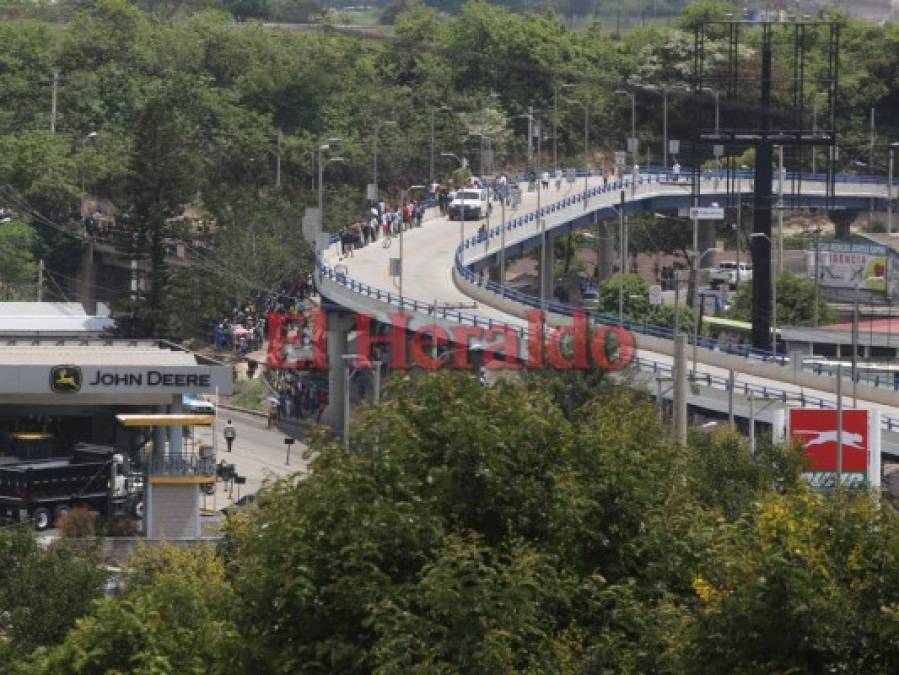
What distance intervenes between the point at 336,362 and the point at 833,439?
38650 mm

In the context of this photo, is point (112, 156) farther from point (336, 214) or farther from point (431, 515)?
point (431, 515)

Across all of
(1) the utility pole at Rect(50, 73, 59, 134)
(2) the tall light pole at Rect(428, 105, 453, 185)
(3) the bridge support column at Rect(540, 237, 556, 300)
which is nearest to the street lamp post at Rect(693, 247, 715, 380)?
(3) the bridge support column at Rect(540, 237, 556, 300)

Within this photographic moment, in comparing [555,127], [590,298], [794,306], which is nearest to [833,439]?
[794,306]

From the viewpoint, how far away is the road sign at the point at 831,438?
55812 mm

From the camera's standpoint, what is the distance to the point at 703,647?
24.2 meters

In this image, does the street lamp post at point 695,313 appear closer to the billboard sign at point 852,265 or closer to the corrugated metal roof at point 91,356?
the corrugated metal roof at point 91,356

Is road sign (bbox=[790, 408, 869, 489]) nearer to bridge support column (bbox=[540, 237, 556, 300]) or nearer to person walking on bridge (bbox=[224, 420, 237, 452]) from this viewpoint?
person walking on bridge (bbox=[224, 420, 237, 452])

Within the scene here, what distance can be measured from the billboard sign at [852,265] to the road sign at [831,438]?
213ft

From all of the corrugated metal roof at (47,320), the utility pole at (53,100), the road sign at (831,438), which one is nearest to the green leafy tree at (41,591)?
the road sign at (831,438)

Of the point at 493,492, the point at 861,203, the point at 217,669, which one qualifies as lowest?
the point at 861,203

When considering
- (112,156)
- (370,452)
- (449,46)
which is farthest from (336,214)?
→ (370,452)

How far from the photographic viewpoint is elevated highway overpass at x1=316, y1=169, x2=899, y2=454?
3103 inches

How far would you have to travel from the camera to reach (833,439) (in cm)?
5622

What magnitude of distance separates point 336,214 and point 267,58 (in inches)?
1184
